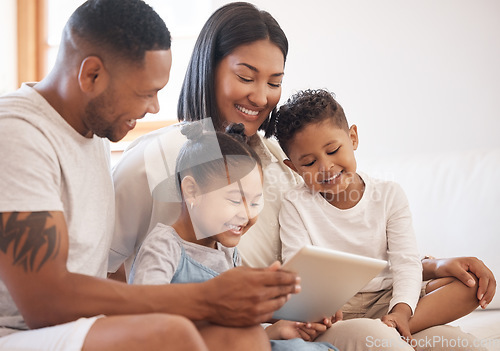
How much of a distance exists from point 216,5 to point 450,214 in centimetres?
143

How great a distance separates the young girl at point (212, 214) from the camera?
1.20m

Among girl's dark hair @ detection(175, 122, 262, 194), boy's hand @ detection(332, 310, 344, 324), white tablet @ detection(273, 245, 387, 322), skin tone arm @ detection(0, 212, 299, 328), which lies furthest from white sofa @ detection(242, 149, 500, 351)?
skin tone arm @ detection(0, 212, 299, 328)

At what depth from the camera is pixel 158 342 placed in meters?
0.82

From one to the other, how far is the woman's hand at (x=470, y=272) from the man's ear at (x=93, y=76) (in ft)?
2.98

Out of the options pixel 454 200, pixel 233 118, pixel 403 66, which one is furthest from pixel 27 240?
pixel 403 66

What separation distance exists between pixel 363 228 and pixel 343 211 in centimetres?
7

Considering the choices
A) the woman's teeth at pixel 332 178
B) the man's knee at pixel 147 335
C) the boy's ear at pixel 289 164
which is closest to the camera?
the man's knee at pixel 147 335

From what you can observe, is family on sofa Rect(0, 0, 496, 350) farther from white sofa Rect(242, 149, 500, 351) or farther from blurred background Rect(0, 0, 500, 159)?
blurred background Rect(0, 0, 500, 159)

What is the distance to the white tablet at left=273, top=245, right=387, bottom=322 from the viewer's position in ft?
3.42

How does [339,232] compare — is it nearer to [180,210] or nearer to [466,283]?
[466,283]

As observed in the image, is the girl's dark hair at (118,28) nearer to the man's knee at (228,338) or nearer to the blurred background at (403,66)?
the man's knee at (228,338)

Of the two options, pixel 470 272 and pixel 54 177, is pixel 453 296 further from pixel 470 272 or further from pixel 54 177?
pixel 54 177

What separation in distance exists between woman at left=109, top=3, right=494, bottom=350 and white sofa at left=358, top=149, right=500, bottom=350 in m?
0.29

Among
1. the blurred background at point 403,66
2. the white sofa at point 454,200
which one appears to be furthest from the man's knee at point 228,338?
the blurred background at point 403,66
